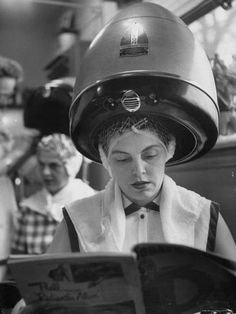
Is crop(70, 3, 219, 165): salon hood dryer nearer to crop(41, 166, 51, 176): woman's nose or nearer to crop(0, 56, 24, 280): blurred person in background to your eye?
crop(41, 166, 51, 176): woman's nose

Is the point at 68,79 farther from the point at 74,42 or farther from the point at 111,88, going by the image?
the point at 111,88

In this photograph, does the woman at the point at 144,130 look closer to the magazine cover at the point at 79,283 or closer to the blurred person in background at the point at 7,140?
the magazine cover at the point at 79,283

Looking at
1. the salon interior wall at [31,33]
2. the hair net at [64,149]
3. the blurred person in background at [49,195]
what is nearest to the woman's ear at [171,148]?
the blurred person in background at [49,195]

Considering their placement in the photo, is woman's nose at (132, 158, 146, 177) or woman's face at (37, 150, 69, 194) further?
woman's face at (37, 150, 69, 194)

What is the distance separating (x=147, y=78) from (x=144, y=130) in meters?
0.14

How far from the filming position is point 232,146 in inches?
48.1

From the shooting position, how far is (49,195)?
179 centimetres

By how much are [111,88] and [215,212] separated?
0.40 metres

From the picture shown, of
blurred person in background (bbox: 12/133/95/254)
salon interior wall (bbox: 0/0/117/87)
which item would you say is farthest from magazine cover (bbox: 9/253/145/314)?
salon interior wall (bbox: 0/0/117/87)

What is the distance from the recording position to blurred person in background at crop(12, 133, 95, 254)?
1.72 metres

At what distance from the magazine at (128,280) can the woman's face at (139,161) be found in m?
0.26

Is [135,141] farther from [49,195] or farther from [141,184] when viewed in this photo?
[49,195]

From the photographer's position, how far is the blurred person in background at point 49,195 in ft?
5.63

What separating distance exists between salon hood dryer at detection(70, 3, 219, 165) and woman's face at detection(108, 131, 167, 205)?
0.06 metres
